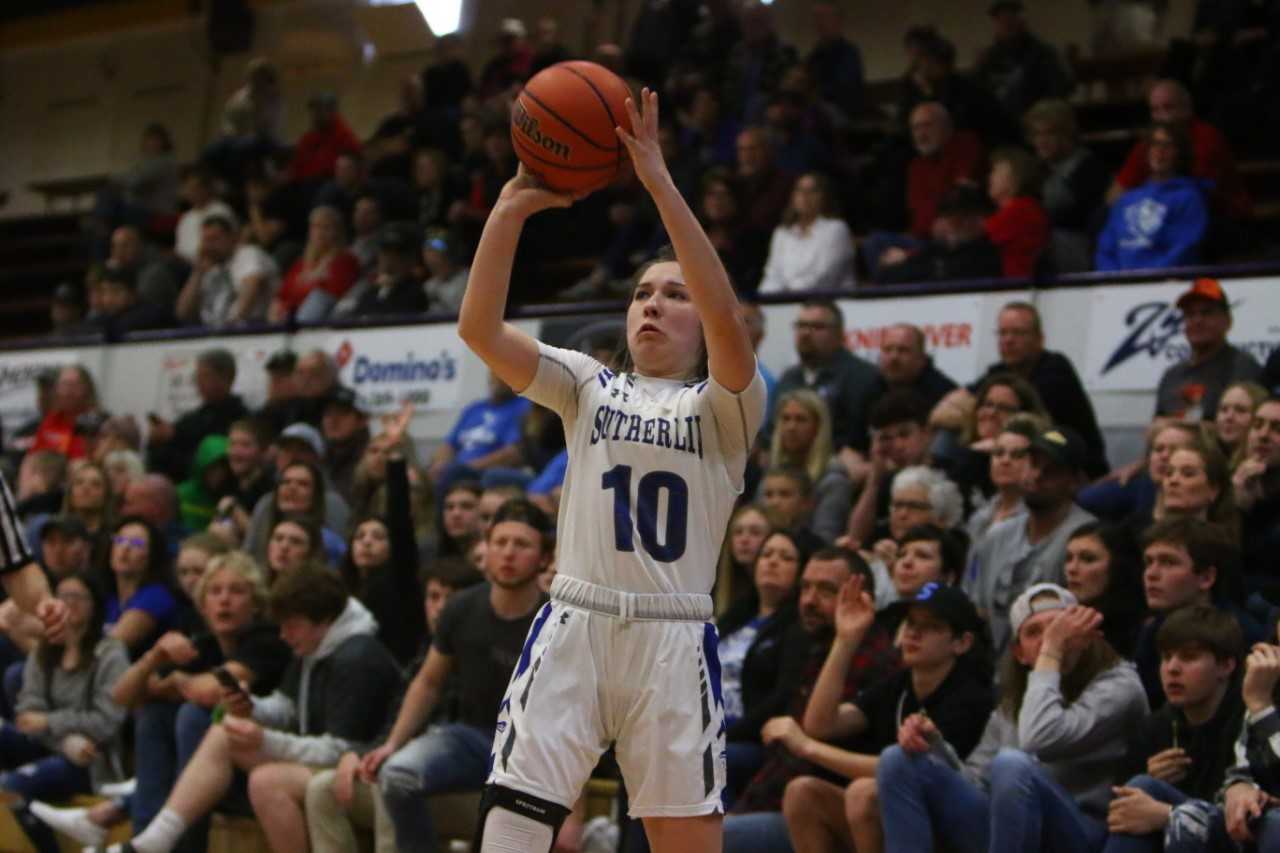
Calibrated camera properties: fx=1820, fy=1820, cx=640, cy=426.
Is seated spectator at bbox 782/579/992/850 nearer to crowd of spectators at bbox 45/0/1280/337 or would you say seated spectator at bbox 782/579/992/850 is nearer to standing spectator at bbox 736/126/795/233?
crowd of spectators at bbox 45/0/1280/337

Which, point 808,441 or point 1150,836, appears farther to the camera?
point 808,441

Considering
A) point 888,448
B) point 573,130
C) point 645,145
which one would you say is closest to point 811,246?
point 888,448

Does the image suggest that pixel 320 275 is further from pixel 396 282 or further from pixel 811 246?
pixel 811 246

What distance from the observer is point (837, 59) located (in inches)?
481

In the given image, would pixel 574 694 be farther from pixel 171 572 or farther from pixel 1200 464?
pixel 171 572

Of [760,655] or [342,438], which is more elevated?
[342,438]

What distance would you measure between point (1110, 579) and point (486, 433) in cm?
454

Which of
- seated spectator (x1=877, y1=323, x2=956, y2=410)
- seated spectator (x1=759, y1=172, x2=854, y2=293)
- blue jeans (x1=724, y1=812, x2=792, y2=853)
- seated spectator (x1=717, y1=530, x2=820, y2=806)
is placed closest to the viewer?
blue jeans (x1=724, y1=812, x2=792, y2=853)

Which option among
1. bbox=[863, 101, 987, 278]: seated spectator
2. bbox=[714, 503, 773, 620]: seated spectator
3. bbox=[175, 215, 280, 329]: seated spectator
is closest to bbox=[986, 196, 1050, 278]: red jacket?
bbox=[863, 101, 987, 278]: seated spectator

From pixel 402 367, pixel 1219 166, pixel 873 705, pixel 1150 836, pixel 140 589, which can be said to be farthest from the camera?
pixel 402 367

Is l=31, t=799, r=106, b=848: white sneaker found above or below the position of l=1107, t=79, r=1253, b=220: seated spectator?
below

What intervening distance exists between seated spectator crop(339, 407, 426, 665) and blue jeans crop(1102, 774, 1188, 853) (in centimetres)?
331

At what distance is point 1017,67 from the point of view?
11.1m

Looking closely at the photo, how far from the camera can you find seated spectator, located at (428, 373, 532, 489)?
9742mm
